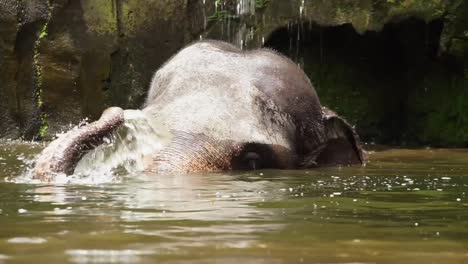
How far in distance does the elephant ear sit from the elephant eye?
0.90 metres

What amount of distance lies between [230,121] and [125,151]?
3.17ft

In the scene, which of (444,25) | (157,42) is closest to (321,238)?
(444,25)

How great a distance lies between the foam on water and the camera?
→ 19.4ft

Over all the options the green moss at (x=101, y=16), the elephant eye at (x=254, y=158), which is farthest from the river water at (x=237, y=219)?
the green moss at (x=101, y=16)

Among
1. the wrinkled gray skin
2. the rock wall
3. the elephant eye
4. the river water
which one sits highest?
the rock wall

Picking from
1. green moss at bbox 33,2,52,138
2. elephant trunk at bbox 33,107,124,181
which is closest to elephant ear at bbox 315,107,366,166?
elephant trunk at bbox 33,107,124,181

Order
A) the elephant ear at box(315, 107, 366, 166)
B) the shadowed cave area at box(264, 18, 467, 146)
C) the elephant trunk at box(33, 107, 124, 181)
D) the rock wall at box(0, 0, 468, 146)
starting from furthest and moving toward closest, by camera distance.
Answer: the rock wall at box(0, 0, 468, 146)
the shadowed cave area at box(264, 18, 467, 146)
the elephant ear at box(315, 107, 366, 166)
the elephant trunk at box(33, 107, 124, 181)

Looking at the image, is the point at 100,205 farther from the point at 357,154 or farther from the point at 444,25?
the point at 444,25

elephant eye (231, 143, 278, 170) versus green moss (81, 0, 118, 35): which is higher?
green moss (81, 0, 118, 35)

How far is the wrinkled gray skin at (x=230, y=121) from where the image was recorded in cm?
621

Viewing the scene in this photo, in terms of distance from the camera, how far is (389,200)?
4430mm

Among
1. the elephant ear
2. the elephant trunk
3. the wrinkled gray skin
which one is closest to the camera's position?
the elephant trunk

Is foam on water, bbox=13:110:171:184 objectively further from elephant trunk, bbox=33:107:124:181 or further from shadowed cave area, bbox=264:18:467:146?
shadowed cave area, bbox=264:18:467:146

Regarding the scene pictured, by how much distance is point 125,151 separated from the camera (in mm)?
6363
